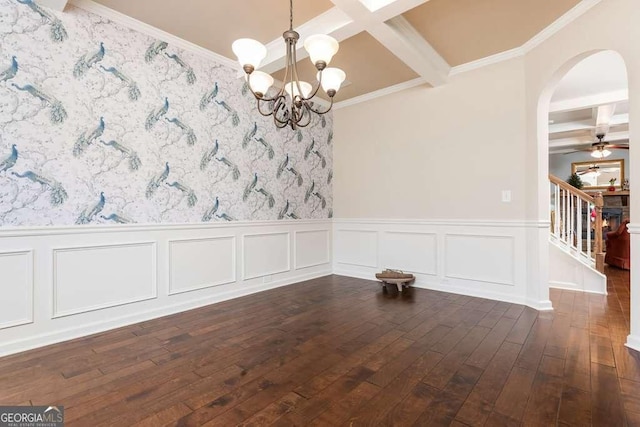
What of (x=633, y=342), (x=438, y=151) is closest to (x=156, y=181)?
(x=438, y=151)

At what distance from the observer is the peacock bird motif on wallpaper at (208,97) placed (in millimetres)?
Answer: 3248

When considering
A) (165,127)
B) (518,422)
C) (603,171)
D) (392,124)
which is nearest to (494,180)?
(392,124)

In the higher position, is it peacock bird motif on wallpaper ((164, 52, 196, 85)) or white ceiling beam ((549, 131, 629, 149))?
white ceiling beam ((549, 131, 629, 149))

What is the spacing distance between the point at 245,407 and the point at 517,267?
305 centimetres

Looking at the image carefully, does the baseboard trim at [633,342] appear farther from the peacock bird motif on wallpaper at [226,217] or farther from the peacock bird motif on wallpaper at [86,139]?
the peacock bird motif on wallpaper at [86,139]

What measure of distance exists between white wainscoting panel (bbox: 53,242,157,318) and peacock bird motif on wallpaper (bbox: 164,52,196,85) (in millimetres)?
1678

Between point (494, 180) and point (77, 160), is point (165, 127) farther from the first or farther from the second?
point (494, 180)

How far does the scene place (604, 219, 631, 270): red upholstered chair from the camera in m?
4.88

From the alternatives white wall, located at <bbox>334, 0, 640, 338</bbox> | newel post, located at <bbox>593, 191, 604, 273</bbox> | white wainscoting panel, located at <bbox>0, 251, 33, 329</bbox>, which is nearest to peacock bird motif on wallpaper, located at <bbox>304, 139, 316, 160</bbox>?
white wall, located at <bbox>334, 0, 640, 338</bbox>

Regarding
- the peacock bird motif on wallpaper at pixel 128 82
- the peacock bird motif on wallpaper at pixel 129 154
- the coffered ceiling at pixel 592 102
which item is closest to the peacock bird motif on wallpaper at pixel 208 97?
the peacock bird motif on wallpaper at pixel 128 82

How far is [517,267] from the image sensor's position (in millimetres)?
3305

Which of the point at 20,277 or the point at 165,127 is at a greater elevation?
the point at 165,127

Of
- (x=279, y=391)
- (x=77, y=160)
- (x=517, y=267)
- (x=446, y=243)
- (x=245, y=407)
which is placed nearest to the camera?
(x=245, y=407)

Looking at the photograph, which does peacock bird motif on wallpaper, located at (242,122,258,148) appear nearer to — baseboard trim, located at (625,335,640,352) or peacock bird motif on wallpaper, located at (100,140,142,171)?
peacock bird motif on wallpaper, located at (100,140,142,171)
